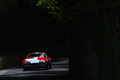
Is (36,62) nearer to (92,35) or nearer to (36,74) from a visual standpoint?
(36,74)

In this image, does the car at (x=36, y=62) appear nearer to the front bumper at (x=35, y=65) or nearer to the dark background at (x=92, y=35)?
the front bumper at (x=35, y=65)

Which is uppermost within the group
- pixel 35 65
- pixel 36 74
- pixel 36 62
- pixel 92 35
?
pixel 92 35

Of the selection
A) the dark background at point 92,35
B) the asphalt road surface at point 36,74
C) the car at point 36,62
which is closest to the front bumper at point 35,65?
the car at point 36,62

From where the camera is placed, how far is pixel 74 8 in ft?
50.7

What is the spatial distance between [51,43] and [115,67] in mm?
47779

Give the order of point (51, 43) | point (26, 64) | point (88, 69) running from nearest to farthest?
point (88, 69)
point (26, 64)
point (51, 43)

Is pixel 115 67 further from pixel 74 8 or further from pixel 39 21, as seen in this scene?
pixel 39 21

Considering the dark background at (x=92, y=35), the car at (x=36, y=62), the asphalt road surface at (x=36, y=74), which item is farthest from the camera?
the car at (x=36, y=62)

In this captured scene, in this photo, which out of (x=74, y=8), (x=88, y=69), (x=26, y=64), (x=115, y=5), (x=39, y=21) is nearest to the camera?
(x=115, y=5)

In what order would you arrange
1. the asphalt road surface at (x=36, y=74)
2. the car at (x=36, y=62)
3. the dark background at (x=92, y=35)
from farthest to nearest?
the car at (x=36, y=62) < the asphalt road surface at (x=36, y=74) < the dark background at (x=92, y=35)

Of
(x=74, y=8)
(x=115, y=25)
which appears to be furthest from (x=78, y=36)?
(x=115, y=25)

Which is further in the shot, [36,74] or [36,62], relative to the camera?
[36,62]

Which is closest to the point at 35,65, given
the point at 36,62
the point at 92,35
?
the point at 36,62

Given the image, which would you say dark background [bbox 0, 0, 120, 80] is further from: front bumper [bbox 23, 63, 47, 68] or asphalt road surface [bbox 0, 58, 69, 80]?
front bumper [bbox 23, 63, 47, 68]
